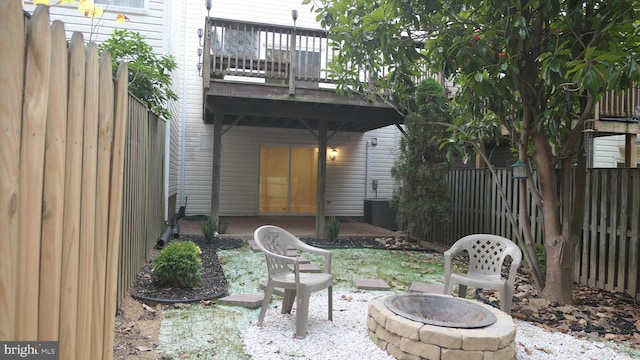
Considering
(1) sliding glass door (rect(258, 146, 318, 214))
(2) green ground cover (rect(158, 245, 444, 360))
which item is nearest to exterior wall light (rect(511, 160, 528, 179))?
(2) green ground cover (rect(158, 245, 444, 360))

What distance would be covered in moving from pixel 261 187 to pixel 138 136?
821 centimetres

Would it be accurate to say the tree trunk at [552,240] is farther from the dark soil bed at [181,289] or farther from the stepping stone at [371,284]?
the dark soil bed at [181,289]

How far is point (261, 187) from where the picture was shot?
12.6 meters

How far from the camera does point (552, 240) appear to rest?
15.2 ft

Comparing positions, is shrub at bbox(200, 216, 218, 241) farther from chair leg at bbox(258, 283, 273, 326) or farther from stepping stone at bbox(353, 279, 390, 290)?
chair leg at bbox(258, 283, 273, 326)

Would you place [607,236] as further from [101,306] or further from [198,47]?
[198,47]

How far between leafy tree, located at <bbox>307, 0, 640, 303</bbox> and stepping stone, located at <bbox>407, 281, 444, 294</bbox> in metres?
1.09

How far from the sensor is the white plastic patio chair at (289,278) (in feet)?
11.1

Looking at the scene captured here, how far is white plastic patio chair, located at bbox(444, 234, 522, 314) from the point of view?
3.83 metres

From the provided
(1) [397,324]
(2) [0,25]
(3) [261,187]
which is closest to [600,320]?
(1) [397,324]

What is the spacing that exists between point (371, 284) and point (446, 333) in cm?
239

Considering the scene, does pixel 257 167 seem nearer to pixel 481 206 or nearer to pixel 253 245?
pixel 253 245

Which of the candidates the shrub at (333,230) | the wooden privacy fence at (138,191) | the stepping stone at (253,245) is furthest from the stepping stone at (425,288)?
the shrub at (333,230)

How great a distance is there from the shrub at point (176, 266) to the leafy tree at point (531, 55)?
3234 millimetres
